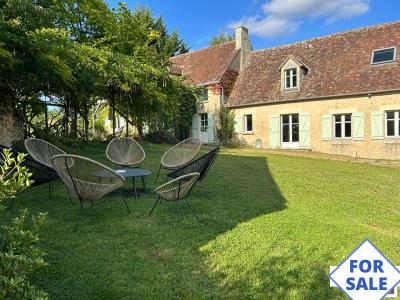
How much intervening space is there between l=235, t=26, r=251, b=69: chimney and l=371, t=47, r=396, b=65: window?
7.85 m

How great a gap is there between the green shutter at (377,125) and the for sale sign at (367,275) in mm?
15457

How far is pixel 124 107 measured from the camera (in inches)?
605

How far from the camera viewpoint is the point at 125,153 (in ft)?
25.1

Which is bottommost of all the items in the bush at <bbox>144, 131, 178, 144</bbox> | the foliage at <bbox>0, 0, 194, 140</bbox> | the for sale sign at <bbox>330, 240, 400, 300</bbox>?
the for sale sign at <bbox>330, 240, 400, 300</bbox>

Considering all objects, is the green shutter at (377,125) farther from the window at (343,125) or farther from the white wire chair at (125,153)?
the white wire chair at (125,153)

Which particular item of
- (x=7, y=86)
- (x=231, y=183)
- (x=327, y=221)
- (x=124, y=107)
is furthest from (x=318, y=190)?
(x=124, y=107)

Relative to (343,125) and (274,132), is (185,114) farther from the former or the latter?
(343,125)

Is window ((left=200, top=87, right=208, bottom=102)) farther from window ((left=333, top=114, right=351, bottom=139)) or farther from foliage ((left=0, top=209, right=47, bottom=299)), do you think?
foliage ((left=0, top=209, right=47, bottom=299))

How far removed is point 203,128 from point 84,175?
18.3m

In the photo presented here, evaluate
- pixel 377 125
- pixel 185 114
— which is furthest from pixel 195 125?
pixel 377 125

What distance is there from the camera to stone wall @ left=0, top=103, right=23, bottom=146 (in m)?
9.19

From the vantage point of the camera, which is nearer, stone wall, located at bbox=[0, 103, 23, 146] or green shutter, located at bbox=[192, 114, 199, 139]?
stone wall, located at bbox=[0, 103, 23, 146]

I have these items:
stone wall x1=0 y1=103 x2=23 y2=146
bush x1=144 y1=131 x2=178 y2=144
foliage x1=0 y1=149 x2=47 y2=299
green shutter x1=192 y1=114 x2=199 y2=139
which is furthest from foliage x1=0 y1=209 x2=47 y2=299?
green shutter x1=192 y1=114 x2=199 y2=139

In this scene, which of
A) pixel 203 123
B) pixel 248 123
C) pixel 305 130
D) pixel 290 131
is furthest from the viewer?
pixel 203 123
